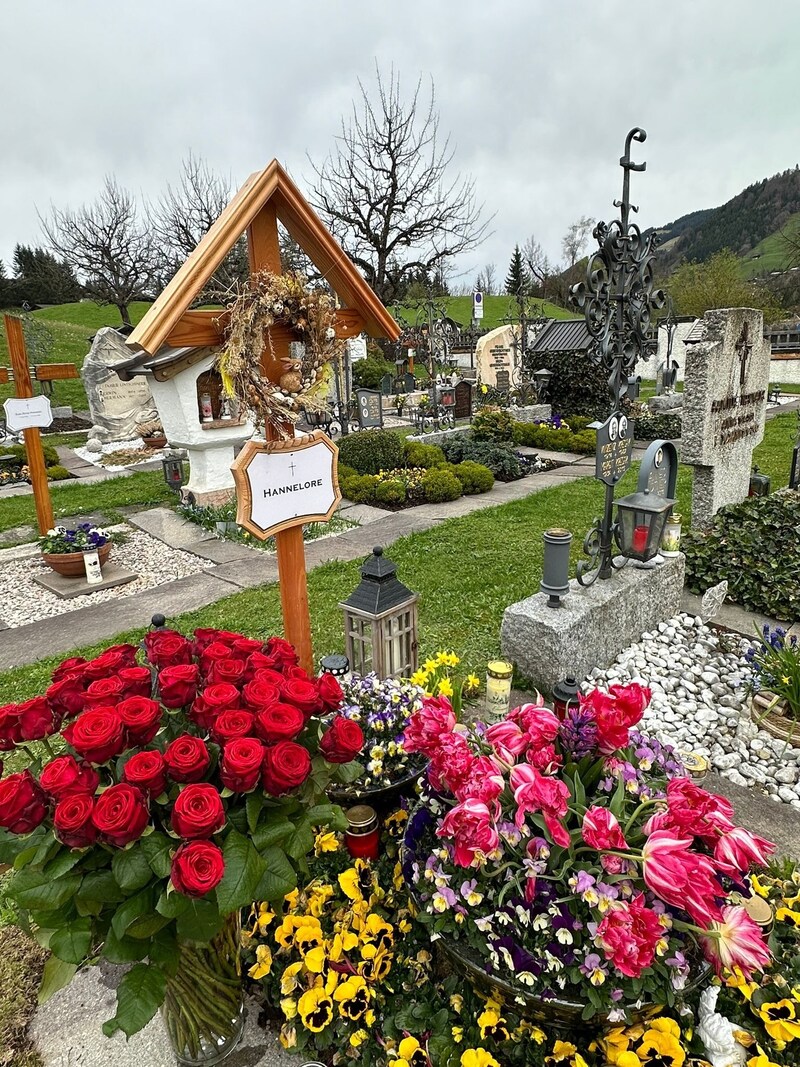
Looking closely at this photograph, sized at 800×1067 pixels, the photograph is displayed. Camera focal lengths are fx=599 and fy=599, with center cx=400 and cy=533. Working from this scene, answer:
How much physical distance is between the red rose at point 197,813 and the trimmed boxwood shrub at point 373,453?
345 inches

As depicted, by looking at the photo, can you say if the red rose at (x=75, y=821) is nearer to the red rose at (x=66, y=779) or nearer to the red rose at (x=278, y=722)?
the red rose at (x=66, y=779)

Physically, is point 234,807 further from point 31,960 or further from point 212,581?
point 212,581

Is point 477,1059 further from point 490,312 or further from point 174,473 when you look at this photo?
point 490,312


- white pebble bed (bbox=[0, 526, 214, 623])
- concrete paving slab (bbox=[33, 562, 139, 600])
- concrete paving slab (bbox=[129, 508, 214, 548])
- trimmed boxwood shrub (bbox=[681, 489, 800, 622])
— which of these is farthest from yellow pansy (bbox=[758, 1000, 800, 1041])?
concrete paving slab (bbox=[129, 508, 214, 548])

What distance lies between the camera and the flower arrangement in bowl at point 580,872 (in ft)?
5.00

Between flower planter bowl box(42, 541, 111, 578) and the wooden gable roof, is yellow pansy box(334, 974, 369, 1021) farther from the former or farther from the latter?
flower planter bowl box(42, 541, 111, 578)

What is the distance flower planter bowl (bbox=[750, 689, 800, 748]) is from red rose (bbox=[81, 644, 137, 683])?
10.8 ft

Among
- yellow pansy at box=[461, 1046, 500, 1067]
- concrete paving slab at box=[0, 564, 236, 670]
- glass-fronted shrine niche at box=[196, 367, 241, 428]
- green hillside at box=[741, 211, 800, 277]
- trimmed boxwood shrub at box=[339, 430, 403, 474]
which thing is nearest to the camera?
yellow pansy at box=[461, 1046, 500, 1067]

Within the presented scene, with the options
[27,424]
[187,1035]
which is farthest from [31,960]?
[27,424]

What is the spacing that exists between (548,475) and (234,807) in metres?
9.47

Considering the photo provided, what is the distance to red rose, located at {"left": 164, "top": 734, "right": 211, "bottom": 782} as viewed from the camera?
149cm

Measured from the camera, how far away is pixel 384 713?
265 centimetres

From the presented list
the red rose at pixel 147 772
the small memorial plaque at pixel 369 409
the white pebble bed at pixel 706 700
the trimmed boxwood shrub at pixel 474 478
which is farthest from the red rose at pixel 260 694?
the small memorial plaque at pixel 369 409

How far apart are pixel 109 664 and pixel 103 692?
21 cm
